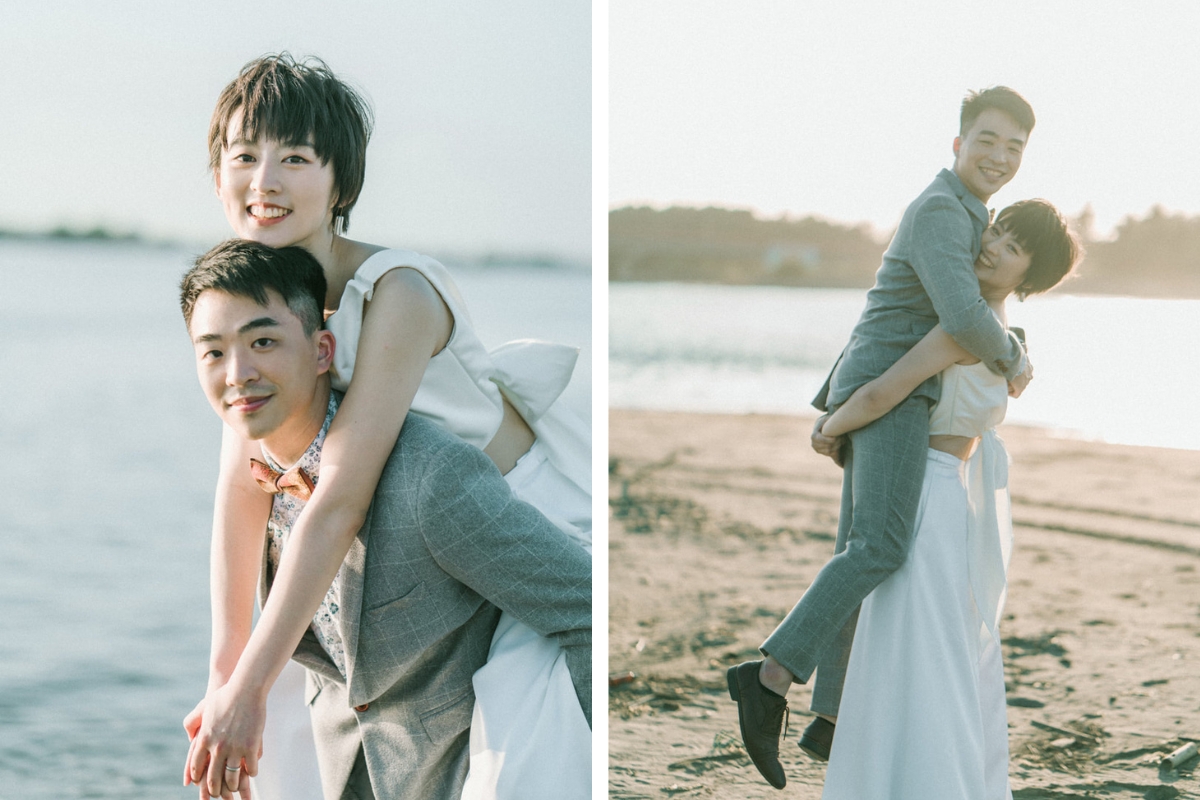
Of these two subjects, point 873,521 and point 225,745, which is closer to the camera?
point 225,745

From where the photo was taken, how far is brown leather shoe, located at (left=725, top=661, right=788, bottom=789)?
2.64 metres

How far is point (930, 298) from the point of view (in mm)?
2432

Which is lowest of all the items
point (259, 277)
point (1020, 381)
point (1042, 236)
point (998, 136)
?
point (1020, 381)

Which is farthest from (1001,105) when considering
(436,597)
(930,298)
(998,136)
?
(436,597)

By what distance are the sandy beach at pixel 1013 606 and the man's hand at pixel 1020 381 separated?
1570 millimetres

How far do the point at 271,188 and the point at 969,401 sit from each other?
1.51m

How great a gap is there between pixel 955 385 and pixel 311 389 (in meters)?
1.38

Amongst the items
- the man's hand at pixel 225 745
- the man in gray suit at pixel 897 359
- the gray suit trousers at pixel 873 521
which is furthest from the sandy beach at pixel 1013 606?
the man's hand at pixel 225 745

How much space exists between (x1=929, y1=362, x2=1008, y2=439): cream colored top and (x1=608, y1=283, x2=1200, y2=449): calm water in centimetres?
463

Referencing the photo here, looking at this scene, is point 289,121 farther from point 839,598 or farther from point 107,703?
point 107,703

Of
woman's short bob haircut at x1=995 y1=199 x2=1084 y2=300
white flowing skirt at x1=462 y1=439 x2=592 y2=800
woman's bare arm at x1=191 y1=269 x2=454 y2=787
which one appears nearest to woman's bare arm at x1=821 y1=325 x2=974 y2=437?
woman's short bob haircut at x1=995 y1=199 x2=1084 y2=300

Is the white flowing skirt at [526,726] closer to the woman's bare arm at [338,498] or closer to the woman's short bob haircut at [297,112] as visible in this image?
the woman's bare arm at [338,498]

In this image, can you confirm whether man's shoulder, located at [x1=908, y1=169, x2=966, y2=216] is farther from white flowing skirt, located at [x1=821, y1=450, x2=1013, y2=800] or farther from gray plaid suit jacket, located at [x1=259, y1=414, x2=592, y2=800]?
gray plaid suit jacket, located at [x1=259, y1=414, x2=592, y2=800]

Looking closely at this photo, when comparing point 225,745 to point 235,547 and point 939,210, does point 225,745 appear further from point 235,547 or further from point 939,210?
point 939,210
